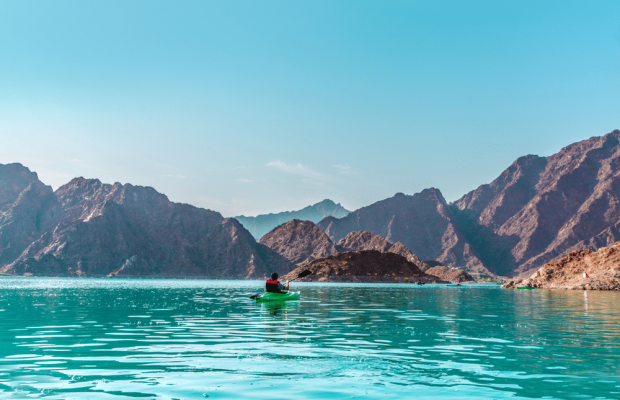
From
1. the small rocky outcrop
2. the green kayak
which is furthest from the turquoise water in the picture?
the small rocky outcrop

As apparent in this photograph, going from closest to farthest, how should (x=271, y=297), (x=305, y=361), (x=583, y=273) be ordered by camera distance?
(x=305, y=361) < (x=271, y=297) < (x=583, y=273)

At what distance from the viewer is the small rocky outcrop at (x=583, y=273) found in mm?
120000

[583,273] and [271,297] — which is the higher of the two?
[583,273]

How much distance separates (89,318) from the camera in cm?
3728

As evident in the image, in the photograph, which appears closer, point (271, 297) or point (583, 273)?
point (271, 297)

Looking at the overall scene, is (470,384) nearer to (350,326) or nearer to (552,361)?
(552,361)

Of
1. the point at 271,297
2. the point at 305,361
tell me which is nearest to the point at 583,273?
the point at 271,297

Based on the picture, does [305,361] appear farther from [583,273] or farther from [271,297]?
[583,273]

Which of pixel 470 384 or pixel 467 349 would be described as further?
pixel 467 349

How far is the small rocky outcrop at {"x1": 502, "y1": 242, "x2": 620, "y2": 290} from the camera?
120000 millimetres

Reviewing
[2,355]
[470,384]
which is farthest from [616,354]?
[2,355]

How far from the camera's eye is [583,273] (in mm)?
132125

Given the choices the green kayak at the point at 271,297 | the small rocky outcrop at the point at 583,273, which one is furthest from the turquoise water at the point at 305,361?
the small rocky outcrop at the point at 583,273

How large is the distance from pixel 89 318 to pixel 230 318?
34.3 ft
